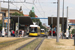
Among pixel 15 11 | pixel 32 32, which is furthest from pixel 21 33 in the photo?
pixel 15 11

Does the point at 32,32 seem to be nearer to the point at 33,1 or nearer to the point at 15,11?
the point at 33,1

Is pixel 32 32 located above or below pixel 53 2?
below

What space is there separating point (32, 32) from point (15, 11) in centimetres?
4666

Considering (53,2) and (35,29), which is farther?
(35,29)

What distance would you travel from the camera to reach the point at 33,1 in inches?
1033

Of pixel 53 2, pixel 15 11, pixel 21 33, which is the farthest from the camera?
pixel 15 11

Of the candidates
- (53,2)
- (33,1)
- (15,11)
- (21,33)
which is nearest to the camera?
(33,1)

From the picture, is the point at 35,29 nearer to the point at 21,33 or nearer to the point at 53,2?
the point at 21,33

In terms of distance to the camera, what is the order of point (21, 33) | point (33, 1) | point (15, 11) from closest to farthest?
1. point (33, 1)
2. point (21, 33)
3. point (15, 11)

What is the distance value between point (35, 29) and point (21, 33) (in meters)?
4.15

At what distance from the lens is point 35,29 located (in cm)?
4406

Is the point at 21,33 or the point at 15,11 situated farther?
the point at 15,11

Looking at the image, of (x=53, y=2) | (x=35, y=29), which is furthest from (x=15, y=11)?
(x=53, y=2)

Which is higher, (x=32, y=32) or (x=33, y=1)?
(x=33, y=1)
